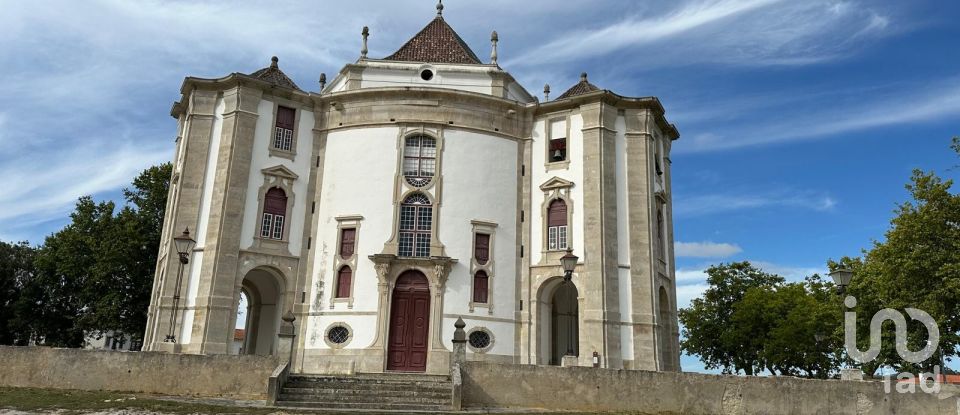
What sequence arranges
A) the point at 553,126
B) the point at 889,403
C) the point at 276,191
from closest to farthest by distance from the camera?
the point at 889,403
the point at 276,191
the point at 553,126

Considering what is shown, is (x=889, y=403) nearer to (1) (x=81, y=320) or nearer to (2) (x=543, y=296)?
(2) (x=543, y=296)

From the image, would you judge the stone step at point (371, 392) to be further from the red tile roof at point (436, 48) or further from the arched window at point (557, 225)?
the red tile roof at point (436, 48)

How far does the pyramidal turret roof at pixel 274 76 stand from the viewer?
A: 27.4 m

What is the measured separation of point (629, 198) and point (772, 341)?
19.7 metres

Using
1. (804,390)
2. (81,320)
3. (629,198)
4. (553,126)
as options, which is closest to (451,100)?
(553,126)

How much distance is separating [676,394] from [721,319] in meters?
30.3

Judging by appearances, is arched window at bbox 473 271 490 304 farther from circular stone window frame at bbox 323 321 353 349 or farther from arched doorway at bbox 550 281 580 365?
circular stone window frame at bbox 323 321 353 349

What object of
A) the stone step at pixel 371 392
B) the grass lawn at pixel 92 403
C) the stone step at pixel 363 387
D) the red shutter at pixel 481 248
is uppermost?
the red shutter at pixel 481 248

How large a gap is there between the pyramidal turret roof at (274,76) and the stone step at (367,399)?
14.1m

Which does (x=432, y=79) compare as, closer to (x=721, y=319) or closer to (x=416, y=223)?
(x=416, y=223)

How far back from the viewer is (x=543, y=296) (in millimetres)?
26109

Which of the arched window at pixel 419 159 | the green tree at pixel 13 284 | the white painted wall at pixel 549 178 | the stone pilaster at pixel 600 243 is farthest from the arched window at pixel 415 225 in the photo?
the green tree at pixel 13 284

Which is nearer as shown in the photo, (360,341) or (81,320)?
(360,341)

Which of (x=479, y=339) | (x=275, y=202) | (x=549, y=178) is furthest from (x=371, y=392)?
(x=549, y=178)
